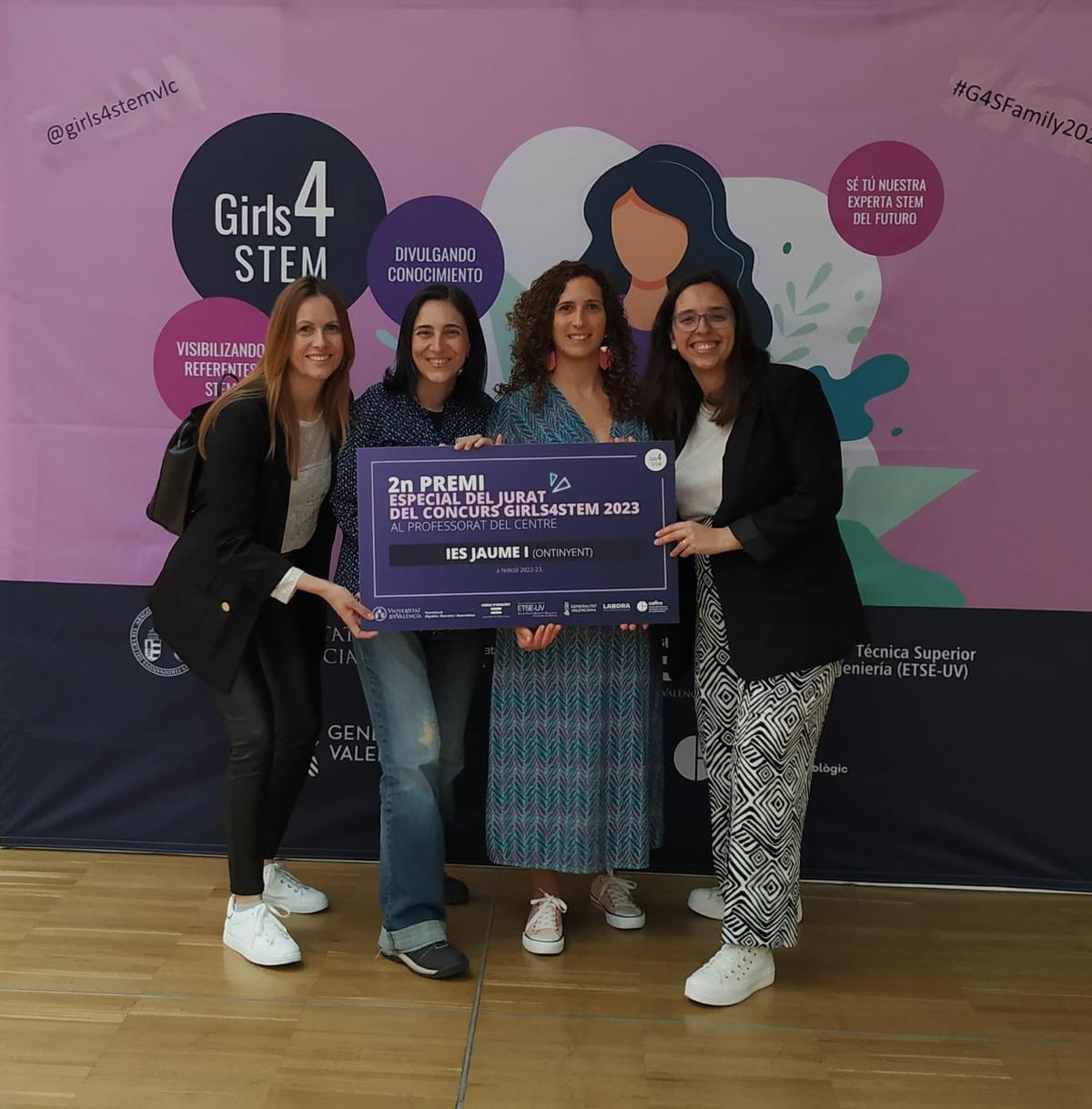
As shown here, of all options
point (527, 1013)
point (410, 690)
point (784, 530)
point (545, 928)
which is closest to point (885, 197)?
point (784, 530)

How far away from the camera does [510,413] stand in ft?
8.57

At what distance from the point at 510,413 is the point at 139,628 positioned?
137 cm

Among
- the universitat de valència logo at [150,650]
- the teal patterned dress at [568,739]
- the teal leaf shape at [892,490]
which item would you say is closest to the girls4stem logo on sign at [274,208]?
the teal patterned dress at [568,739]

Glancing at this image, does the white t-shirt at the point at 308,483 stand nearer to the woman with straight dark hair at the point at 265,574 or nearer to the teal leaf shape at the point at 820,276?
the woman with straight dark hair at the point at 265,574

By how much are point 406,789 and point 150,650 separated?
3.67 feet

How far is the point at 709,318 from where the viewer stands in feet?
8.07

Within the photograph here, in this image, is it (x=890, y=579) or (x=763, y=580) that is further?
(x=890, y=579)

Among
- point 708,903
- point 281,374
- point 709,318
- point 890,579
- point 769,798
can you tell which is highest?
point 709,318

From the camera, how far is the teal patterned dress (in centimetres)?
260

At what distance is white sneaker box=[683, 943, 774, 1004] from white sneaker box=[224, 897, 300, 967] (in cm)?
90

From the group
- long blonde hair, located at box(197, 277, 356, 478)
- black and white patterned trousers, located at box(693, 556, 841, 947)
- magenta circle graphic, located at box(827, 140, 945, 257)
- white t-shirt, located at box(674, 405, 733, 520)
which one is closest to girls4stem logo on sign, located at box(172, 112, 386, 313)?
long blonde hair, located at box(197, 277, 356, 478)

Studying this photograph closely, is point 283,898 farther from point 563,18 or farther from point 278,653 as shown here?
point 563,18

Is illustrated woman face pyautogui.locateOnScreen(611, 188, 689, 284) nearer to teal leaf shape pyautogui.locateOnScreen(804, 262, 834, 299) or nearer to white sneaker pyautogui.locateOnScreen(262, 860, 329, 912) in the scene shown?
teal leaf shape pyautogui.locateOnScreen(804, 262, 834, 299)

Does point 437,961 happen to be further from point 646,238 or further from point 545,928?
point 646,238
